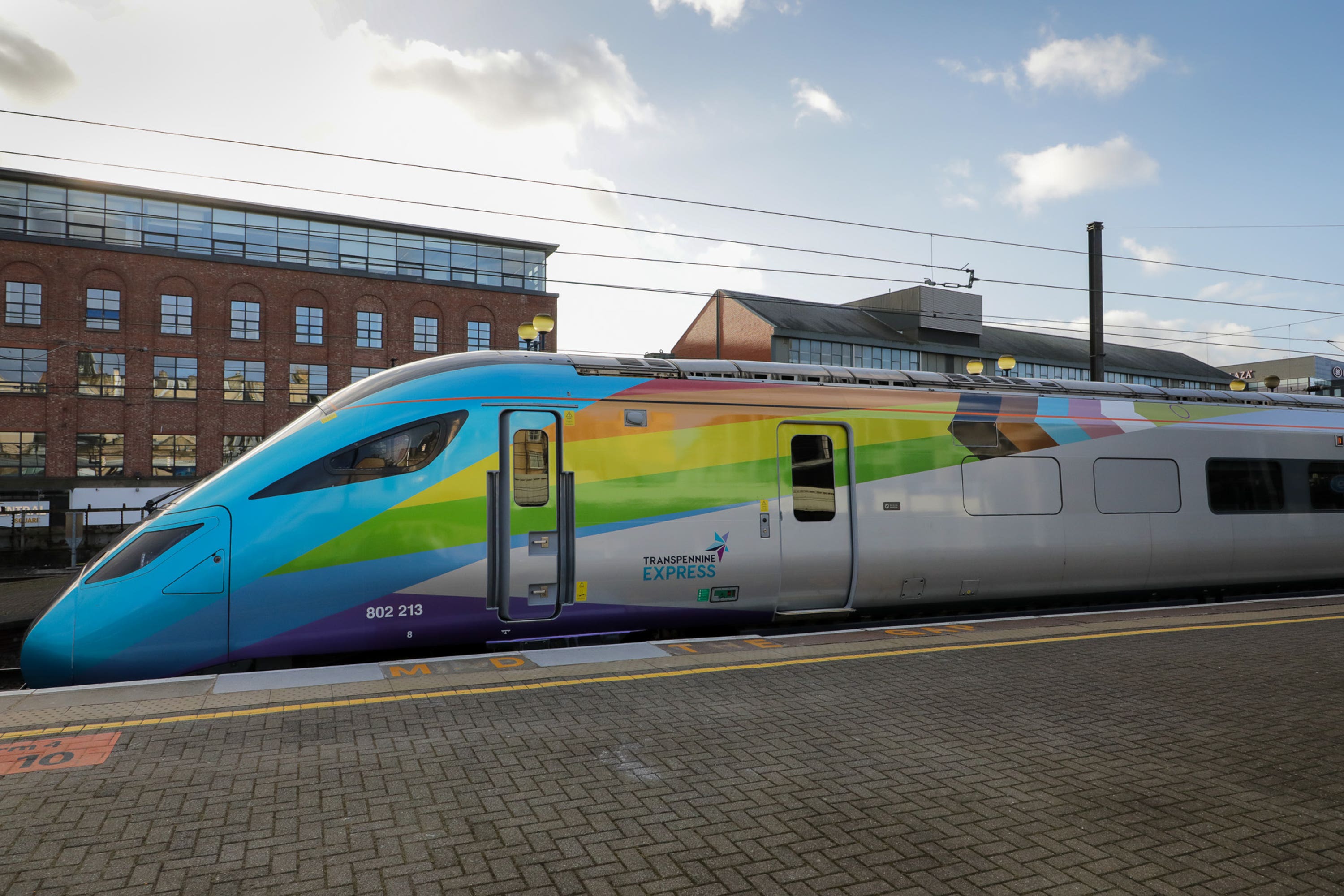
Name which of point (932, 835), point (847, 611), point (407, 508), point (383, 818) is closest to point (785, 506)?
point (847, 611)

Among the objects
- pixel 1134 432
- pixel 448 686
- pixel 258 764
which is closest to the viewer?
pixel 258 764

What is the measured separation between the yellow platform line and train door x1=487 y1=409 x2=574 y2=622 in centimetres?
144

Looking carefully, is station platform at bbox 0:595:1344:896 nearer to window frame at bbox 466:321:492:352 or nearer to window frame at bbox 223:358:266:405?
window frame at bbox 223:358:266:405

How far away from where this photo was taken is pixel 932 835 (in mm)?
3945

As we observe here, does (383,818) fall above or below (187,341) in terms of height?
below

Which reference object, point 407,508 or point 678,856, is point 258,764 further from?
point 407,508

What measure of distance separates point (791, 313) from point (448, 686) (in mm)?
45963

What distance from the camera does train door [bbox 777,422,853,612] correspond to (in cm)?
905

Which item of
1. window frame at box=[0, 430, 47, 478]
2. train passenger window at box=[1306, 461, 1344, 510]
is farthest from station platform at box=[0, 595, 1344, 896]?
window frame at box=[0, 430, 47, 478]

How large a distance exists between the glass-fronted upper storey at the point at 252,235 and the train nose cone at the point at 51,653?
3444 centimetres

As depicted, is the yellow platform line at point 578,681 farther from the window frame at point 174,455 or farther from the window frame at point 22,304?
the window frame at point 22,304

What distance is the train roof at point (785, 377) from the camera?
8.12 meters

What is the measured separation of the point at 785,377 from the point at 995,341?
173 feet

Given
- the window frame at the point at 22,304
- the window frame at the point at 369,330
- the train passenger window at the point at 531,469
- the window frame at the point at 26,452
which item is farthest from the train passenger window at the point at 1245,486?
the window frame at the point at 22,304
